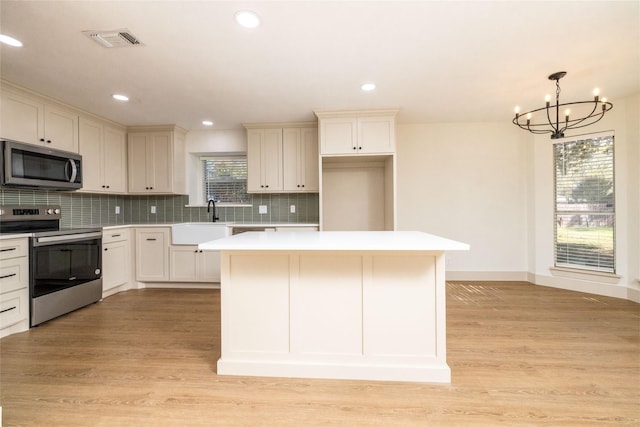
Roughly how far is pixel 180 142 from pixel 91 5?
2.75m

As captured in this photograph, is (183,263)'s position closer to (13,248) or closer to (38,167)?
(13,248)

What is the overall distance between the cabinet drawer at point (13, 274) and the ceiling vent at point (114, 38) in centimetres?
195

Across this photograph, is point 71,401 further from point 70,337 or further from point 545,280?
point 545,280

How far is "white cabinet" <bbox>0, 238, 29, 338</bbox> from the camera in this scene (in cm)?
239

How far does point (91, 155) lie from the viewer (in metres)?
3.59

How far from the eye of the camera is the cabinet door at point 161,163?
164 inches

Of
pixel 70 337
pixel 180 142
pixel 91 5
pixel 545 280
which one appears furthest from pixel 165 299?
pixel 545 280

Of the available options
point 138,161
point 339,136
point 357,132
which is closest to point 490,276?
point 357,132

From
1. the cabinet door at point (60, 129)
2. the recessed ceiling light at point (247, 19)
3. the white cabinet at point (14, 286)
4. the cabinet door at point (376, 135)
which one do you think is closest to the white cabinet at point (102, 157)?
the cabinet door at point (60, 129)

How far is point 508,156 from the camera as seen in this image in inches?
164

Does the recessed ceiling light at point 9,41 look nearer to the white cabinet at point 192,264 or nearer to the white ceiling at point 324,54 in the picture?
the white ceiling at point 324,54

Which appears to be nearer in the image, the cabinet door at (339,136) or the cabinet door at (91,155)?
the cabinet door at (91,155)

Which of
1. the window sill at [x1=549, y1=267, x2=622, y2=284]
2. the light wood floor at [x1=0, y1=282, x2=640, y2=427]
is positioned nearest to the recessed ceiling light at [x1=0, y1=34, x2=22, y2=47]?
the light wood floor at [x1=0, y1=282, x2=640, y2=427]

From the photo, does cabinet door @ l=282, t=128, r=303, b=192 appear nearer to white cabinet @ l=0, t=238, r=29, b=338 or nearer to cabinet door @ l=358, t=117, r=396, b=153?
cabinet door @ l=358, t=117, r=396, b=153
